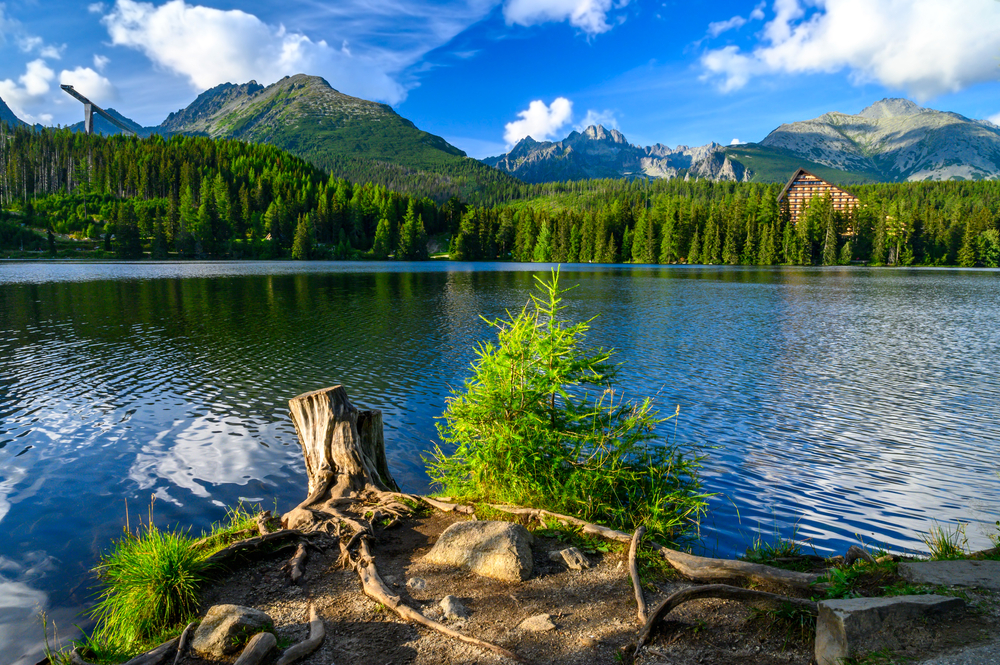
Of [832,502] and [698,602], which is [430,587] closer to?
[698,602]

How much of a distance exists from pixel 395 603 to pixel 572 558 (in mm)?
2310

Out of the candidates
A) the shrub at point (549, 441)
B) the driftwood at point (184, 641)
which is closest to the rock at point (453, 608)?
the driftwood at point (184, 641)

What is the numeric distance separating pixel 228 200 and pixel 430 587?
202m

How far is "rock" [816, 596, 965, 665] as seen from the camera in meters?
4.25

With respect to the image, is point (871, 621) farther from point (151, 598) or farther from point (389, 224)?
point (389, 224)

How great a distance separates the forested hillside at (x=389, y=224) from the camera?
475ft

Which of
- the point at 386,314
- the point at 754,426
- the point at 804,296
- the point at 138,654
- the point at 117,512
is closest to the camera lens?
the point at 138,654

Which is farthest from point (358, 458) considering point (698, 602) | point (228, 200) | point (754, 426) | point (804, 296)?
point (228, 200)

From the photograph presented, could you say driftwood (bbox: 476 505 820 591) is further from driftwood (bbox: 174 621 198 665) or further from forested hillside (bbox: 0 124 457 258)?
forested hillside (bbox: 0 124 457 258)

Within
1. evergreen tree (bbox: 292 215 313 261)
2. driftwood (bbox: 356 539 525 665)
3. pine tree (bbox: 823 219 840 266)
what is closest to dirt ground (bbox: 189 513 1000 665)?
driftwood (bbox: 356 539 525 665)

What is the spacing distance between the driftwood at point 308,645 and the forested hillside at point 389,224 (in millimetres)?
162198

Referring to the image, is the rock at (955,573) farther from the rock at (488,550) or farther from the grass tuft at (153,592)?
the grass tuft at (153,592)

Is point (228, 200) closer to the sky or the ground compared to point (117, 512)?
closer to the sky

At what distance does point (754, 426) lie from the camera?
53.3 ft
